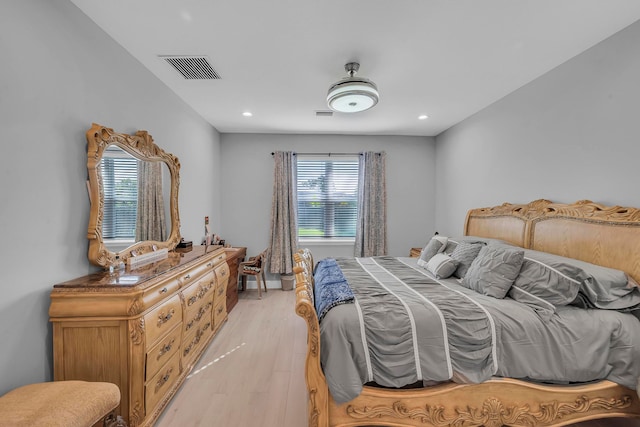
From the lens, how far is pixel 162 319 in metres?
1.87

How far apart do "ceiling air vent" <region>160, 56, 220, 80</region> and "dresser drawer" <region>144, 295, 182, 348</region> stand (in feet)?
6.62

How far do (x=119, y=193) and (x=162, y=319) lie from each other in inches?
40.7

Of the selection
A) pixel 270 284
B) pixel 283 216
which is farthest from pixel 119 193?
pixel 270 284

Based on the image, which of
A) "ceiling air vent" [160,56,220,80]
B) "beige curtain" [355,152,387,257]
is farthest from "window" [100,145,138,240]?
"beige curtain" [355,152,387,257]

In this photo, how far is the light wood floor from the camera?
6.10 ft

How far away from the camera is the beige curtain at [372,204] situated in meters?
4.68

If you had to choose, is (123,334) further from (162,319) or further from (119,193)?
(119,193)

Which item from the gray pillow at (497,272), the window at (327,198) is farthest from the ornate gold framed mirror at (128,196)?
the gray pillow at (497,272)

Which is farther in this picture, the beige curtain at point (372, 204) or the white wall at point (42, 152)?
the beige curtain at point (372, 204)

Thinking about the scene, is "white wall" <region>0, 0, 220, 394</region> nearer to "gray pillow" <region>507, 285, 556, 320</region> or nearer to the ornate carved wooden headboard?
"gray pillow" <region>507, 285, 556, 320</region>

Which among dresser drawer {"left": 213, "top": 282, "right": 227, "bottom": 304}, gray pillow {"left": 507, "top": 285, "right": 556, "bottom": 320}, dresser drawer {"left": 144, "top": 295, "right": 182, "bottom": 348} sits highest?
gray pillow {"left": 507, "top": 285, "right": 556, "bottom": 320}

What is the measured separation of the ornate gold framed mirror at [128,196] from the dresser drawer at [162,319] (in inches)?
20.1

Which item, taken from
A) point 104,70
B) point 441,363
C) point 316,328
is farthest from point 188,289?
point 441,363

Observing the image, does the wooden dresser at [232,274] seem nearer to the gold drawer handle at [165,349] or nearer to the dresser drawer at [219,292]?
the dresser drawer at [219,292]
